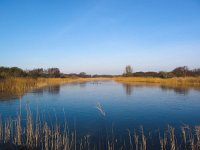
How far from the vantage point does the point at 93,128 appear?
9258 mm

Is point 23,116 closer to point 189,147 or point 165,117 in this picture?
point 165,117

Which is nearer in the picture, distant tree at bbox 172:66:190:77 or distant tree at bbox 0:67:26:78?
distant tree at bbox 0:67:26:78

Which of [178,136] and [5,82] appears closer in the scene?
[178,136]

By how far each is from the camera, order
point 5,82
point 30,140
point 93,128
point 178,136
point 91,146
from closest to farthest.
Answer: point 30,140
point 91,146
point 178,136
point 93,128
point 5,82

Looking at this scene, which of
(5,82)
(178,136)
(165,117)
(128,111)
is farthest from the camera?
(5,82)

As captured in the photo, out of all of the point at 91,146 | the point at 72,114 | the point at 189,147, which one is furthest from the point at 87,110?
the point at 189,147

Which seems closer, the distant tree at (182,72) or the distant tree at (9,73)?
the distant tree at (9,73)

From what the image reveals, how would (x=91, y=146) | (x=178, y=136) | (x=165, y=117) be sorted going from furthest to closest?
(x=165, y=117) < (x=178, y=136) < (x=91, y=146)

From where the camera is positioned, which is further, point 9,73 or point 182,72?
point 182,72

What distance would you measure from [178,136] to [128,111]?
4.83 metres

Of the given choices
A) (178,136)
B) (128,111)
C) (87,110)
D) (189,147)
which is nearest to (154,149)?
(189,147)

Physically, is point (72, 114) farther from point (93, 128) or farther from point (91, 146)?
point (91, 146)

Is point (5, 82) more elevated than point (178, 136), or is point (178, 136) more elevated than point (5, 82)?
point (5, 82)

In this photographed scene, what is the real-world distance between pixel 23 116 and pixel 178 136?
24.8 ft
